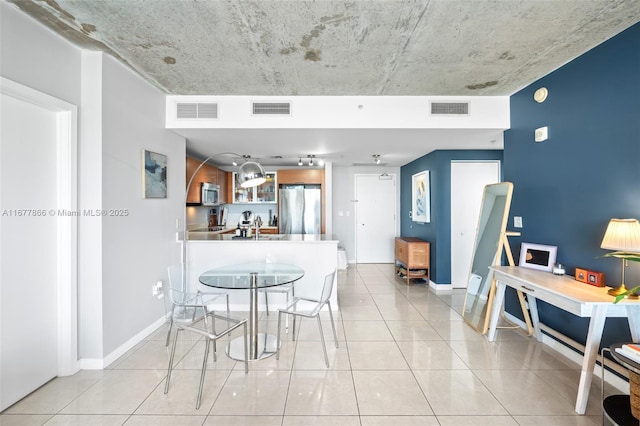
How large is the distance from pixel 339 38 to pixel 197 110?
1961 mm

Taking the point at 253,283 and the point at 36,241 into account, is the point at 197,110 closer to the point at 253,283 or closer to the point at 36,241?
the point at 36,241

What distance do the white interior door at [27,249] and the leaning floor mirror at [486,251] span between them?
393 cm

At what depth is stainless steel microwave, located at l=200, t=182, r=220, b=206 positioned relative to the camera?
5078mm

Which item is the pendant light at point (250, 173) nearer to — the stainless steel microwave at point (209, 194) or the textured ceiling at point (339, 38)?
the textured ceiling at point (339, 38)

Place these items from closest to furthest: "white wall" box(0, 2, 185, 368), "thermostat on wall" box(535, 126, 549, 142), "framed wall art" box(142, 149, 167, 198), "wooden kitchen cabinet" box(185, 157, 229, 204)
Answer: "white wall" box(0, 2, 185, 368) → "thermostat on wall" box(535, 126, 549, 142) → "framed wall art" box(142, 149, 167, 198) → "wooden kitchen cabinet" box(185, 157, 229, 204)

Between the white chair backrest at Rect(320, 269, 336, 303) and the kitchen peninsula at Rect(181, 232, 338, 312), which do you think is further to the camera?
the kitchen peninsula at Rect(181, 232, 338, 312)

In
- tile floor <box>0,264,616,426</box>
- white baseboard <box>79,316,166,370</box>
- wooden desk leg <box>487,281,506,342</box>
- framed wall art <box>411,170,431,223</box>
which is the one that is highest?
framed wall art <box>411,170,431,223</box>

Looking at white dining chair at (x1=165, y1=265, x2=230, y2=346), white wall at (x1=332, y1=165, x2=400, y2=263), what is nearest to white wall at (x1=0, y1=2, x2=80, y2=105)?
white dining chair at (x1=165, y1=265, x2=230, y2=346)

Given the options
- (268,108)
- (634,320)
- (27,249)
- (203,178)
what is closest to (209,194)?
(203,178)

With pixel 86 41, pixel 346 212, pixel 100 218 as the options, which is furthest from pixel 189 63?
pixel 346 212

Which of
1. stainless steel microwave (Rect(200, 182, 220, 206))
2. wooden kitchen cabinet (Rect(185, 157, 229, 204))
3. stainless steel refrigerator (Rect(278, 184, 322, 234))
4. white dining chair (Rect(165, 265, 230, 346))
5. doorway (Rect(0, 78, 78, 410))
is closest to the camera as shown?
doorway (Rect(0, 78, 78, 410))

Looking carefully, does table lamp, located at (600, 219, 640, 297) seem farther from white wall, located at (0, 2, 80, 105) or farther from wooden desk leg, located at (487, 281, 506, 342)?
white wall, located at (0, 2, 80, 105)

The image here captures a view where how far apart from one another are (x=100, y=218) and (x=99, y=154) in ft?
1.74

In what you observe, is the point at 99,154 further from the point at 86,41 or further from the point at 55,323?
the point at 55,323
